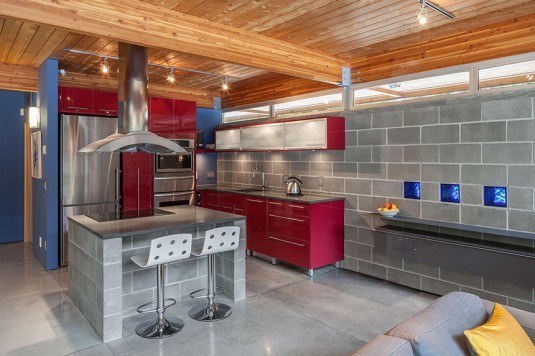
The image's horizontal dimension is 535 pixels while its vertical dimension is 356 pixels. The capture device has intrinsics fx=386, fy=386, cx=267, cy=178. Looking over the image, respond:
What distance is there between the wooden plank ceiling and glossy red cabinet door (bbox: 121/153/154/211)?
135cm

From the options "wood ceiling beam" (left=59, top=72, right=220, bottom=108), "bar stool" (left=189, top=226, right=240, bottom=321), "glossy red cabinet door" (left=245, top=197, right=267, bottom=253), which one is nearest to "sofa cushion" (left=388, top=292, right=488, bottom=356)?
"bar stool" (left=189, top=226, right=240, bottom=321)

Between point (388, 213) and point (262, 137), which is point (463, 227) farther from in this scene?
point (262, 137)

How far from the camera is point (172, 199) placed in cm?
613

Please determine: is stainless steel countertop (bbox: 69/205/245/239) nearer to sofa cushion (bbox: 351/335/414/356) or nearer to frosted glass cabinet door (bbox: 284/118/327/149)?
frosted glass cabinet door (bbox: 284/118/327/149)

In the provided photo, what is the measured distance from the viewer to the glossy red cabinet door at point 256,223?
5.45 meters

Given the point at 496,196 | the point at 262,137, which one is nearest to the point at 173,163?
the point at 262,137

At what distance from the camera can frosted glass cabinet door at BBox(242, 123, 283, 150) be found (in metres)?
5.69

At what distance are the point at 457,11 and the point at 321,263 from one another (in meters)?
3.11

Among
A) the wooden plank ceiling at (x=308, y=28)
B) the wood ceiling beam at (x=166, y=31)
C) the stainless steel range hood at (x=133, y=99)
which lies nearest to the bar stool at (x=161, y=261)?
the stainless steel range hood at (x=133, y=99)

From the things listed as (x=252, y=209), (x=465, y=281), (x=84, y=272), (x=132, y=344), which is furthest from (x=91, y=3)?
(x=465, y=281)

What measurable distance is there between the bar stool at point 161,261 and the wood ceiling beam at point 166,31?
1.65 metres

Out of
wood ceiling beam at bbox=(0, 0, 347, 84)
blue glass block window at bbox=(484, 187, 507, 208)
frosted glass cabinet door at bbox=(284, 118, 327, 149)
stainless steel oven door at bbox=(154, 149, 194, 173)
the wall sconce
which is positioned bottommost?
blue glass block window at bbox=(484, 187, 507, 208)

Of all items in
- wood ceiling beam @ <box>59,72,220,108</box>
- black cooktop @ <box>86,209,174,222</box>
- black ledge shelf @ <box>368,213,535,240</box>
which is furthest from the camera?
wood ceiling beam @ <box>59,72,220,108</box>

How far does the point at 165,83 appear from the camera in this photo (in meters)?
6.73
